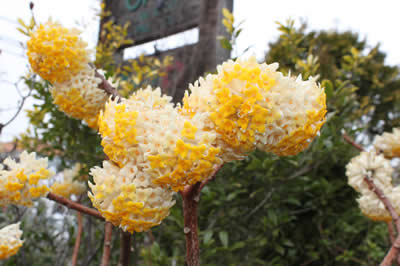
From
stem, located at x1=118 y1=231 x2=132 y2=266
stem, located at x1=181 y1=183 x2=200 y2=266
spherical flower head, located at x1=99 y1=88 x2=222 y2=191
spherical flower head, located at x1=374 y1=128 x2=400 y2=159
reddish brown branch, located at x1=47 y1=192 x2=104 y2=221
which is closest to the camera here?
spherical flower head, located at x1=99 y1=88 x2=222 y2=191

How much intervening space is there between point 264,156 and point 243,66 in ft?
3.98

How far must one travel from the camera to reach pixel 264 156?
1.73 metres

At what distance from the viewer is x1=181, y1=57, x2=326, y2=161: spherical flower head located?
1.84 ft

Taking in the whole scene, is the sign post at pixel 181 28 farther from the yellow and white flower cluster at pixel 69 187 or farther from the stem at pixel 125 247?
the stem at pixel 125 247

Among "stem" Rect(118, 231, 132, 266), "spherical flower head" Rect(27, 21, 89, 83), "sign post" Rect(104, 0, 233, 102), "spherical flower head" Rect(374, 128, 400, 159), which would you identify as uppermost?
"sign post" Rect(104, 0, 233, 102)

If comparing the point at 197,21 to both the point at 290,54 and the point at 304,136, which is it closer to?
the point at 290,54

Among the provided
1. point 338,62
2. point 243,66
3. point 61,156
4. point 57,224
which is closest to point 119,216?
point 243,66

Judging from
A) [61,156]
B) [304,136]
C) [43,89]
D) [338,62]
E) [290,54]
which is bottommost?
[304,136]

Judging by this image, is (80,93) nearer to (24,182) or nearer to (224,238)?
(24,182)

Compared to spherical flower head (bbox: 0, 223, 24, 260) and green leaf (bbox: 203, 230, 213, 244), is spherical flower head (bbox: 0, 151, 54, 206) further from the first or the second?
green leaf (bbox: 203, 230, 213, 244)

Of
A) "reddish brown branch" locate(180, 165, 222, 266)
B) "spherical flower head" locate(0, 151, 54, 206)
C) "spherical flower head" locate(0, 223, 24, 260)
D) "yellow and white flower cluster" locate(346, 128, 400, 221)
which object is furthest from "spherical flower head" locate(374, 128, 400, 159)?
"spherical flower head" locate(0, 223, 24, 260)

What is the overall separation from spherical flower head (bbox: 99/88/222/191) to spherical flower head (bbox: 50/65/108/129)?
0.37 m

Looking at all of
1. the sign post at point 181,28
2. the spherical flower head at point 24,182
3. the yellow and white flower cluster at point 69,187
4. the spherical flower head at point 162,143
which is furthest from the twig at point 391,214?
the yellow and white flower cluster at point 69,187

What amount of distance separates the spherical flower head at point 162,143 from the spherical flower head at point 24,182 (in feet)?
0.93
